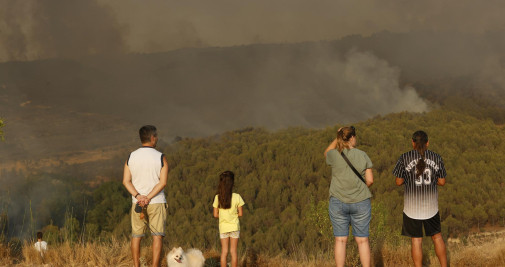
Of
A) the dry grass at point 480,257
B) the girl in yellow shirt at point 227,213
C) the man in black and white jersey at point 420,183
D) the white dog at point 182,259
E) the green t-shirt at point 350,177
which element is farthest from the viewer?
the dry grass at point 480,257

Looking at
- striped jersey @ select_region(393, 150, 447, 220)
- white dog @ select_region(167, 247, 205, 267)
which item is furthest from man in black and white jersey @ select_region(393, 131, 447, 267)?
white dog @ select_region(167, 247, 205, 267)

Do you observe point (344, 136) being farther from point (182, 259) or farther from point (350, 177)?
point (182, 259)

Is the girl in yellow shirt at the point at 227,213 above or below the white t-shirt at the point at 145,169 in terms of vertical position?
below

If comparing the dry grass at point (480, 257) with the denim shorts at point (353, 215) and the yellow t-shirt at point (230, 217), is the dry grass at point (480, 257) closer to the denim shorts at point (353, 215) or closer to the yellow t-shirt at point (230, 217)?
the denim shorts at point (353, 215)

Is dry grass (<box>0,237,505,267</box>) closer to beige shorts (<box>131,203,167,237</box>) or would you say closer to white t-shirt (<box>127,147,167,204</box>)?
beige shorts (<box>131,203,167,237</box>)

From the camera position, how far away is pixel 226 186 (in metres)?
6.86

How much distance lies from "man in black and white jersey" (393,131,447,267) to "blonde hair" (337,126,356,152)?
2.23ft

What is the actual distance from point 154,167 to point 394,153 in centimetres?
19237

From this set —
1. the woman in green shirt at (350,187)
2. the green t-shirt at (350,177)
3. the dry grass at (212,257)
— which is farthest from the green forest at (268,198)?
the green t-shirt at (350,177)

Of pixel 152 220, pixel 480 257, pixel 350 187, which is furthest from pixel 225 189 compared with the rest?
pixel 480 257

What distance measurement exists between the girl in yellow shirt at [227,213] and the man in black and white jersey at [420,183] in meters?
2.15

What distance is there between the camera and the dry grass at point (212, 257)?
7633 mm

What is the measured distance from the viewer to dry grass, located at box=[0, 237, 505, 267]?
25.0 feet

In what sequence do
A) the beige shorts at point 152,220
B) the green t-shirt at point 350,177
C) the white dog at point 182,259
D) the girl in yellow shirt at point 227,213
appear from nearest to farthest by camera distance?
1. the green t-shirt at point 350,177
2. the beige shorts at point 152,220
3. the white dog at point 182,259
4. the girl in yellow shirt at point 227,213
